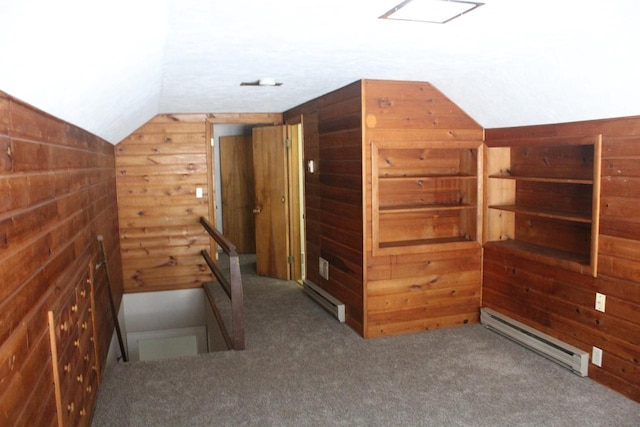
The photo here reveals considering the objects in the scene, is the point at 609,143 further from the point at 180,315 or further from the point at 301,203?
the point at 180,315

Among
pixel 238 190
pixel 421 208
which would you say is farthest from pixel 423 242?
pixel 238 190

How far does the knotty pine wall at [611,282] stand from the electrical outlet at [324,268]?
6.46 feet

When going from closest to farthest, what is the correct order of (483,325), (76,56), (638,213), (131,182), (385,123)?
(76,56) < (638,213) < (385,123) < (483,325) < (131,182)

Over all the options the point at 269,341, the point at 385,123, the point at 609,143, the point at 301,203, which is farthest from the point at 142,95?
the point at 609,143

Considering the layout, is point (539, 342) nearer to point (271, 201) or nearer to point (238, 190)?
point (271, 201)

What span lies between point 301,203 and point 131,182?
6.19ft

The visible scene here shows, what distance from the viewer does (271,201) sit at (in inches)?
248

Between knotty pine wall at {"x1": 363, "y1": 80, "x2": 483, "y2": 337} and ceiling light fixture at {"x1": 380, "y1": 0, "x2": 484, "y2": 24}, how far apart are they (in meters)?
1.48

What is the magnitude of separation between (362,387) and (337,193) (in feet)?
6.08

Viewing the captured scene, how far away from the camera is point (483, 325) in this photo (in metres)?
4.40

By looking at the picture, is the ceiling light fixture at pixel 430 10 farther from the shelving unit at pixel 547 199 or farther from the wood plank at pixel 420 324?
the wood plank at pixel 420 324

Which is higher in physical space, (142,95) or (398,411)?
(142,95)

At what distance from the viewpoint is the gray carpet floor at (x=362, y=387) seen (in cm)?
297

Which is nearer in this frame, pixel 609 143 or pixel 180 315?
pixel 609 143
